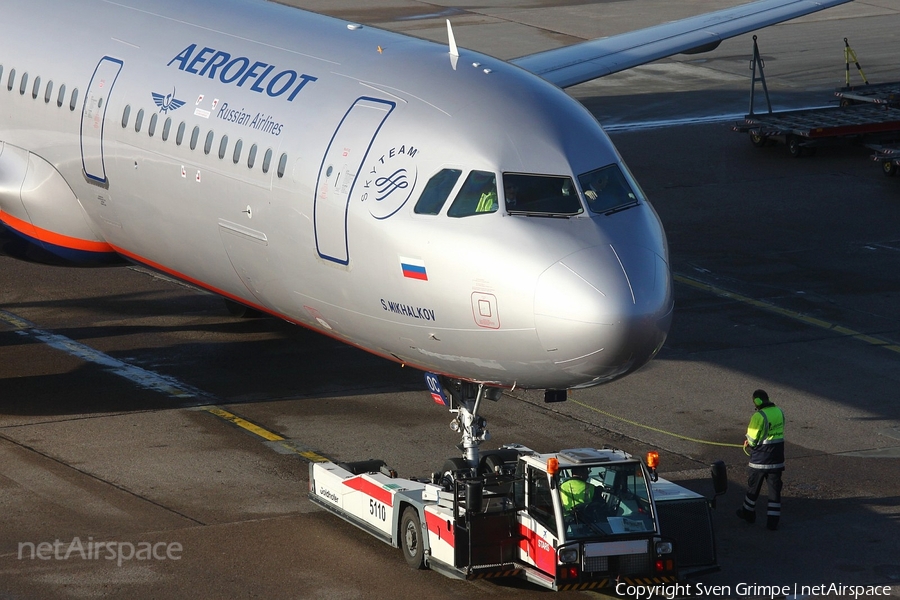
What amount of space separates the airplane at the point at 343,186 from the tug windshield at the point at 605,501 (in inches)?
41.7

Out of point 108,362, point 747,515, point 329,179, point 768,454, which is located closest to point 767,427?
point 768,454

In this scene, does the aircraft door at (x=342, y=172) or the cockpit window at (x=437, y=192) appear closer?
the cockpit window at (x=437, y=192)

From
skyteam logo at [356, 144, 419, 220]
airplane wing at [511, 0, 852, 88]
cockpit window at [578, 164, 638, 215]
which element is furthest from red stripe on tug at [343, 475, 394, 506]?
airplane wing at [511, 0, 852, 88]

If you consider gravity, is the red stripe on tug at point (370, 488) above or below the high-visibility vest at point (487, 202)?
below

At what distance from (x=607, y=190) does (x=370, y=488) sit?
4.59 m

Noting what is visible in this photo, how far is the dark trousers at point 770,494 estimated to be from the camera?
56.6 feet

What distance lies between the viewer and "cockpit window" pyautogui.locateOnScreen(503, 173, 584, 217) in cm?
1511

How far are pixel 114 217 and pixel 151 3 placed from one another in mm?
3460

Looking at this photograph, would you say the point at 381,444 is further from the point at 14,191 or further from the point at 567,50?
the point at 567,50

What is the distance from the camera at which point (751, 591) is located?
50.9ft

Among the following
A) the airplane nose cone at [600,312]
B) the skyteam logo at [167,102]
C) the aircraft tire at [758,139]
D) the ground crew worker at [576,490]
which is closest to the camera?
the airplane nose cone at [600,312]

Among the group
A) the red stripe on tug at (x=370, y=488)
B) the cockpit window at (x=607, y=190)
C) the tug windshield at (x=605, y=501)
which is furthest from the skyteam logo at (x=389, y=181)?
the tug windshield at (x=605, y=501)

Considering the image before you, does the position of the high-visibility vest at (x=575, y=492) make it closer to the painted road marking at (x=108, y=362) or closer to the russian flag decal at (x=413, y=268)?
the russian flag decal at (x=413, y=268)

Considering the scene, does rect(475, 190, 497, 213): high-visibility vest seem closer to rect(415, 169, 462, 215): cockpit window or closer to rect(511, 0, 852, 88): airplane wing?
rect(415, 169, 462, 215): cockpit window
